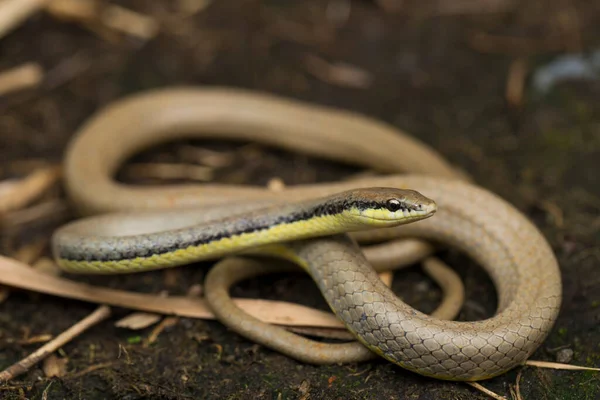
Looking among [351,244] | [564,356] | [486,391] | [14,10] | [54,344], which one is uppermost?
[14,10]

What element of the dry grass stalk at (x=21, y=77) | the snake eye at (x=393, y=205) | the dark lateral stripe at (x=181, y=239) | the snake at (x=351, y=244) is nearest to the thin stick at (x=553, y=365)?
the snake at (x=351, y=244)

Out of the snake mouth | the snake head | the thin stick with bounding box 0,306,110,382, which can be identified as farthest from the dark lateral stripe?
the thin stick with bounding box 0,306,110,382

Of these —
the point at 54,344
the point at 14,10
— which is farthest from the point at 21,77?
the point at 54,344

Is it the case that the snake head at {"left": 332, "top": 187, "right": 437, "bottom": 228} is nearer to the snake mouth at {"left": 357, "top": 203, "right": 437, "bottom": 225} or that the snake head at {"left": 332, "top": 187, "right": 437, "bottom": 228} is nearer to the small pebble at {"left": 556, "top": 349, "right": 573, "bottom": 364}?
the snake mouth at {"left": 357, "top": 203, "right": 437, "bottom": 225}

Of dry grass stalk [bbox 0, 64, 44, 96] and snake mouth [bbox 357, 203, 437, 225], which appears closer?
snake mouth [bbox 357, 203, 437, 225]

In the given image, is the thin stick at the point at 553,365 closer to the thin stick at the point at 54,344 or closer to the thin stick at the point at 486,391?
the thin stick at the point at 486,391

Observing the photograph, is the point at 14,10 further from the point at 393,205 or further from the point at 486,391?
the point at 486,391

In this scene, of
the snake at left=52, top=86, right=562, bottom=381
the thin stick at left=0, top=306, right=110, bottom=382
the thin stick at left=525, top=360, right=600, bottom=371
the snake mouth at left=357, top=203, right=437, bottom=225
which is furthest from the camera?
the thin stick at left=0, top=306, right=110, bottom=382
